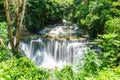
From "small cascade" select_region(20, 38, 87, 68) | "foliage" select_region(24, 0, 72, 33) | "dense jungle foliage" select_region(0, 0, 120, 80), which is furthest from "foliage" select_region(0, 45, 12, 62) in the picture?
"foliage" select_region(24, 0, 72, 33)

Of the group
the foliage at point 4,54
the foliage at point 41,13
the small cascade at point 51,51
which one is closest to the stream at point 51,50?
the small cascade at point 51,51

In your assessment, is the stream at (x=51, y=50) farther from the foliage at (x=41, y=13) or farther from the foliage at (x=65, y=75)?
the foliage at (x=65, y=75)

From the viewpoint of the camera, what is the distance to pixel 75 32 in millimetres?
19234

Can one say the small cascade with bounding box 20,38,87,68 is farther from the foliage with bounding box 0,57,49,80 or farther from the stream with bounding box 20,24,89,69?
the foliage with bounding box 0,57,49,80

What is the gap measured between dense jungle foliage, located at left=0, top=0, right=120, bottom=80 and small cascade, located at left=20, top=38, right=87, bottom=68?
5.18ft

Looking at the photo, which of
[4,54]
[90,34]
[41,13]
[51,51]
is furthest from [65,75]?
[41,13]

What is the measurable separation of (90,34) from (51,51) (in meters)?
3.36

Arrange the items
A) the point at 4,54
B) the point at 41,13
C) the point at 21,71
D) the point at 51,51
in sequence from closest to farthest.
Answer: the point at 21,71, the point at 4,54, the point at 51,51, the point at 41,13

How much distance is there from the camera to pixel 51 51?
1612cm

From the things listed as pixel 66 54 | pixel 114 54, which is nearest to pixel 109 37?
pixel 114 54

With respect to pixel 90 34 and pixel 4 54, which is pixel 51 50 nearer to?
pixel 90 34

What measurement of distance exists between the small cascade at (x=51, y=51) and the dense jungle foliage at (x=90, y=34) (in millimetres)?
1578

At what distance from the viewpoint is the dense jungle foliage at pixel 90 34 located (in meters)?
5.35

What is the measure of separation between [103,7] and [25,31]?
5.96 metres
